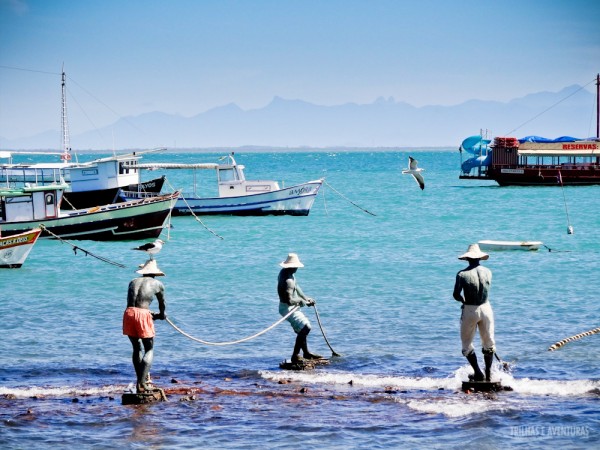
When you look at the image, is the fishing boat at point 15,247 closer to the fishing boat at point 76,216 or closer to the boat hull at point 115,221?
the fishing boat at point 76,216

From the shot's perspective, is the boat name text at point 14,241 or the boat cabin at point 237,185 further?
the boat cabin at point 237,185

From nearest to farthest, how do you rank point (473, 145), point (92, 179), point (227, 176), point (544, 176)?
point (92, 179) < point (227, 176) < point (544, 176) < point (473, 145)

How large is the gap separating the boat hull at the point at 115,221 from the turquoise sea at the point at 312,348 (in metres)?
1.11

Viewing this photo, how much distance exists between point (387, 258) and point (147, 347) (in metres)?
22.6

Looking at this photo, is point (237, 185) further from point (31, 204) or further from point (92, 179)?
point (31, 204)

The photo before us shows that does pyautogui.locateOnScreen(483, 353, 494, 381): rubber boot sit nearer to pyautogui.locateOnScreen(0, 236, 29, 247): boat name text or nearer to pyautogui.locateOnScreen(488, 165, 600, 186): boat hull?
pyautogui.locateOnScreen(0, 236, 29, 247): boat name text

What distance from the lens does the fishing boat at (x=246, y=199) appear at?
5244 centimetres

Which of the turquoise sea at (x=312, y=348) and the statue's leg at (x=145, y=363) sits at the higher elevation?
the statue's leg at (x=145, y=363)

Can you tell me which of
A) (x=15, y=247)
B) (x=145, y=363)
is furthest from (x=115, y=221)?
(x=145, y=363)

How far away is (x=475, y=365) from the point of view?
12.9 metres

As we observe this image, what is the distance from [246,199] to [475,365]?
132 feet

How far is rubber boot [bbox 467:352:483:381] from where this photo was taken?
1287 centimetres

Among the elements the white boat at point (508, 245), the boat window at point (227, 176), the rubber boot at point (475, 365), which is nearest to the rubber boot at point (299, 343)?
the rubber boot at point (475, 365)

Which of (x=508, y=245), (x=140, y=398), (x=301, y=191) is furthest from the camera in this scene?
(x=301, y=191)
